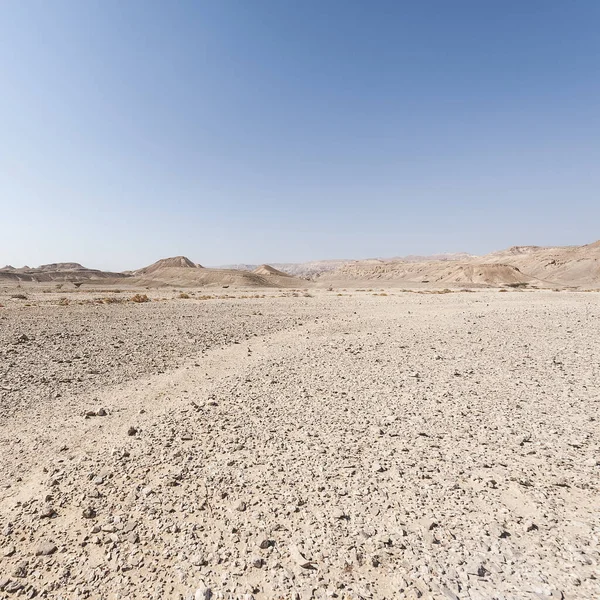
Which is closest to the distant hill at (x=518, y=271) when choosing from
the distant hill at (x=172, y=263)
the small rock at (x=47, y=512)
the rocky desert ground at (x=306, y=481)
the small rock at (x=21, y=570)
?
the distant hill at (x=172, y=263)

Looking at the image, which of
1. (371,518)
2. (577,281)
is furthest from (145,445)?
(577,281)

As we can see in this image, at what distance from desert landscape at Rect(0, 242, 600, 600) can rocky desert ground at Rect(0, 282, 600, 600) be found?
2 centimetres

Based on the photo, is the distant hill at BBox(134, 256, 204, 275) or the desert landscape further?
the distant hill at BBox(134, 256, 204, 275)

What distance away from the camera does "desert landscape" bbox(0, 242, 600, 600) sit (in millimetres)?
3146

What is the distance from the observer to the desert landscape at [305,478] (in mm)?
3146

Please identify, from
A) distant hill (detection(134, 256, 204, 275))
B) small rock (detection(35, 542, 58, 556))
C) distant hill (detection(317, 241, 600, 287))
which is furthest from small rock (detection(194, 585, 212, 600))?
distant hill (detection(134, 256, 204, 275))

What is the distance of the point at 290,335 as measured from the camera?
15.0 m

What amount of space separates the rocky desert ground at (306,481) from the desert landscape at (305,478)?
23 mm

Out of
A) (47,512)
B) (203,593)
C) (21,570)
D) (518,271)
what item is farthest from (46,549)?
(518,271)

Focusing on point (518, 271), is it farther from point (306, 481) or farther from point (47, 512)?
point (47, 512)

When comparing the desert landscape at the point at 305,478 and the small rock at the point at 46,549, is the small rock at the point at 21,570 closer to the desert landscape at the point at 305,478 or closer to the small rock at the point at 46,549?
the desert landscape at the point at 305,478

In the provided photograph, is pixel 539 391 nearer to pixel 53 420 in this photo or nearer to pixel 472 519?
pixel 472 519

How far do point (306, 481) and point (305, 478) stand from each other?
0.21 ft

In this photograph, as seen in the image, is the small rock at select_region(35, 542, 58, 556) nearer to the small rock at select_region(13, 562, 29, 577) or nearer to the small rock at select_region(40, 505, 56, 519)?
the small rock at select_region(13, 562, 29, 577)
